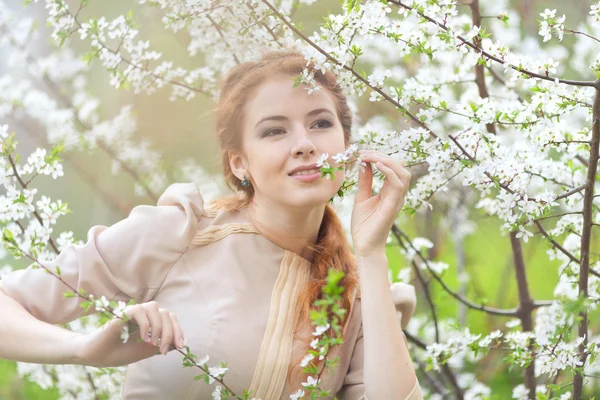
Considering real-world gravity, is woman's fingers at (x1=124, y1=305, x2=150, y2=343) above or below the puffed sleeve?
below

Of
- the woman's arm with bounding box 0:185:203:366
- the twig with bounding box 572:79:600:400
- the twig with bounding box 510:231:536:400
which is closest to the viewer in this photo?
the woman's arm with bounding box 0:185:203:366

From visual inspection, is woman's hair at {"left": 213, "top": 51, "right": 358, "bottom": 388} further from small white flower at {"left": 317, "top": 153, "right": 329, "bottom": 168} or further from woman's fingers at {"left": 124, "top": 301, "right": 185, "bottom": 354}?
woman's fingers at {"left": 124, "top": 301, "right": 185, "bottom": 354}

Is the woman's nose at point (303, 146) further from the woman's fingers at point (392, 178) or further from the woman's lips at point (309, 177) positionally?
the woman's fingers at point (392, 178)

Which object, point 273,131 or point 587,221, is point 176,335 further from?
point 587,221

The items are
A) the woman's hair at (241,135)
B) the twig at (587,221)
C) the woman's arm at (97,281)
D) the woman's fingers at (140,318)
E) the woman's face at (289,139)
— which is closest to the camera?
the woman's fingers at (140,318)

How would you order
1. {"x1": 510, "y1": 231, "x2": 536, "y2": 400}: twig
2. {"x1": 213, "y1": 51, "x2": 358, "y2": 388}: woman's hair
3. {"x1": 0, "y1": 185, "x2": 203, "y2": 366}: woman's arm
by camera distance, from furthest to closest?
{"x1": 510, "y1": 231, "x2": 536, "y2": 400}: twig < {"x1": 213, "y1": 51, "x2": 358, "y2": 388}: woman's hair < {"x1": 0, "y1": 185, "x2": 203, "y2": 366}: woman's arm

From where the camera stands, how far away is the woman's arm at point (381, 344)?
1702 mm

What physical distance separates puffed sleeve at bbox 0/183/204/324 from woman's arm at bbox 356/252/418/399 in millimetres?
477

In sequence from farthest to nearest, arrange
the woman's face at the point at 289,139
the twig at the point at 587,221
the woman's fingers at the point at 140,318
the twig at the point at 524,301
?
the twig at the point at 524,301 < the woman's face at the point at 289,139 < the twig at the point at 587,221 < the woman's fingers at the point at 140,318

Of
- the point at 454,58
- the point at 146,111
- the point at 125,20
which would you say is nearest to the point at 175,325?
the point at 125,20

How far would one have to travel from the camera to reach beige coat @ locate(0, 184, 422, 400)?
68.5 inches

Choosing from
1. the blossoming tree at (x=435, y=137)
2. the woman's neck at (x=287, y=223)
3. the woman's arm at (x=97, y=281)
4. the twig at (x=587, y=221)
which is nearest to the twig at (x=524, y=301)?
the blossoming tree at (x=435, y=137)

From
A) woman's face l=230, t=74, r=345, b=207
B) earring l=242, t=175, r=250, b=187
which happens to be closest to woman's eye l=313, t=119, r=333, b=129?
woman's face l=230, t=74, r=345, b=207

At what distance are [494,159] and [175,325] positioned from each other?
0.86 meters
